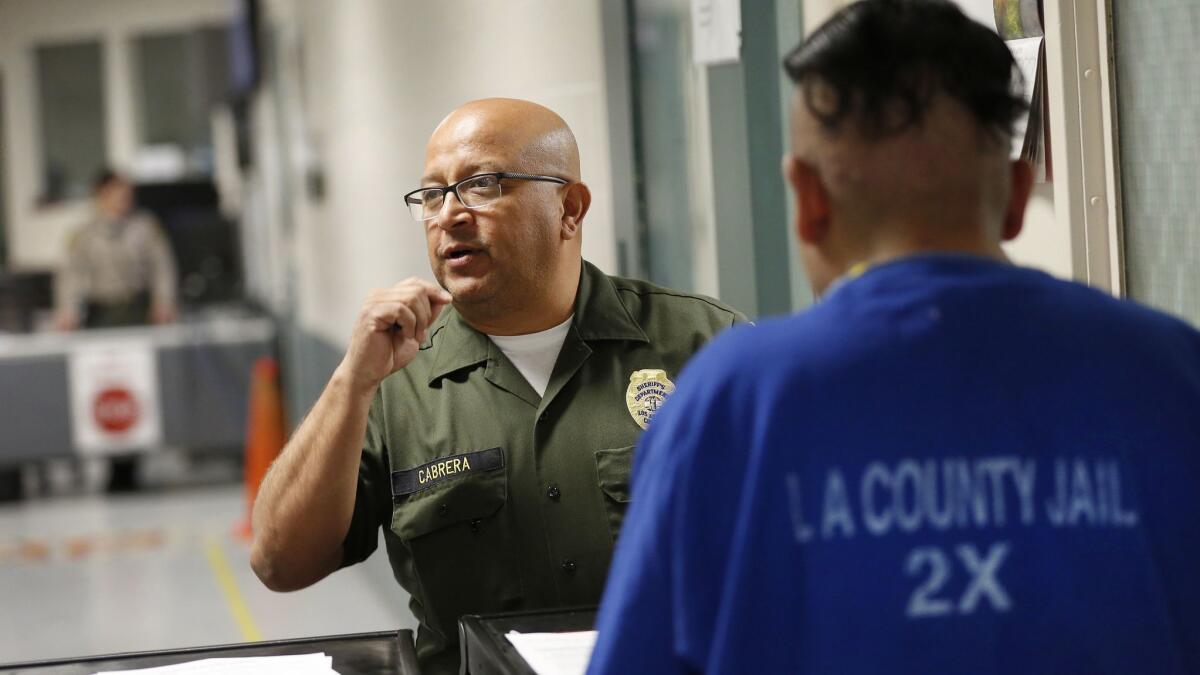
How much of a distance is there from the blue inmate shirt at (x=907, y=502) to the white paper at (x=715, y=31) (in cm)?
166

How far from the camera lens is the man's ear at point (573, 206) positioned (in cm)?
199

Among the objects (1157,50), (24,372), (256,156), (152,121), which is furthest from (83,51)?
(1157,50)

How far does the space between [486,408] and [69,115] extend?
14.8 metres

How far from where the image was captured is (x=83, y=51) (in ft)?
49.9

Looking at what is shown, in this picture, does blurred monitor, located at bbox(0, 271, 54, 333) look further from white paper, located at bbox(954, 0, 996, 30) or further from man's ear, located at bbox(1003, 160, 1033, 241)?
man's ear, located at bbox(1003, 160, 1033, 241)

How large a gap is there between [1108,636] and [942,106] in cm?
36

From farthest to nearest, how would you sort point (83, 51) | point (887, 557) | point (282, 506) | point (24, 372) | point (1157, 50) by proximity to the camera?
point (83, 51) → point (24, 372) → point (282, 506) → point (1157, 50) → point (887, 557)

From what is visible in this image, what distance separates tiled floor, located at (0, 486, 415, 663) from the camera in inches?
199

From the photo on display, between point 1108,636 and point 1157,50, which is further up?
point 1157,50

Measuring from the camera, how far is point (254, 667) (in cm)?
143

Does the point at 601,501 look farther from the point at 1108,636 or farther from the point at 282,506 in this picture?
the point at 1108,636

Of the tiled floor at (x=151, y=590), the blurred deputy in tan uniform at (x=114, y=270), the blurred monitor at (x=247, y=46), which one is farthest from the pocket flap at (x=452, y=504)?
the blurred deputy in tan uniform at (x=114, y=270)

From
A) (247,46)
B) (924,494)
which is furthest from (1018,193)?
(247,46)

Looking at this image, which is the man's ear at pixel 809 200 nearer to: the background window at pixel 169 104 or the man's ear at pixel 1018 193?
the man's ear at pixel 1018 193
